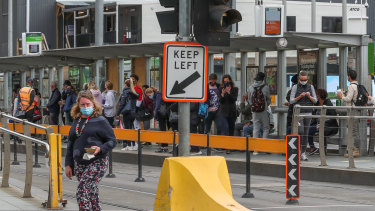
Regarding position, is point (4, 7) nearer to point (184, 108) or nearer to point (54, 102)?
point (54, 102)

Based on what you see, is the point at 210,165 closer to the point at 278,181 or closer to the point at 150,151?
the point at 278,181

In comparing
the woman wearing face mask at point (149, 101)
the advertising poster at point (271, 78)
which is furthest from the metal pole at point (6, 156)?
the advertising poster at point (271, 78)

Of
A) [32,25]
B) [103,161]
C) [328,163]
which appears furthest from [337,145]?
[32,25]

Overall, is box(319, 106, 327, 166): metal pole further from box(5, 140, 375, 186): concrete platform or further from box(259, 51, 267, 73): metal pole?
box(259, 51, 267, 73): metal pole

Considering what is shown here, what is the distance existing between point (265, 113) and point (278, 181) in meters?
3.24

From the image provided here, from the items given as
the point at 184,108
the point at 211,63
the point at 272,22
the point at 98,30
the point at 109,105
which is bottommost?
the point at 109,105

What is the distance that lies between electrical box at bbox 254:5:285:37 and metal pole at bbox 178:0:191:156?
9966 mm

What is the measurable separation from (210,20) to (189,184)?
1.57 metres

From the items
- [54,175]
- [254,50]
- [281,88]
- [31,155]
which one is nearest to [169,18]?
[54,175]

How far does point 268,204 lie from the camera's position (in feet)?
40.3

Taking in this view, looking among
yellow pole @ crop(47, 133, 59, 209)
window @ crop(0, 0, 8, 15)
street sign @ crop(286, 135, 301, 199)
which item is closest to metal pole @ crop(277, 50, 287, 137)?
street sign @ crop(286, 135, 301, 199)

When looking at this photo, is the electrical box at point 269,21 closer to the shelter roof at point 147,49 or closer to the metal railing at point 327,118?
the shelter roof at point 147,49

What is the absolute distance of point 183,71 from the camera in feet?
28.1

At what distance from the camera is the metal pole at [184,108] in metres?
8.34
